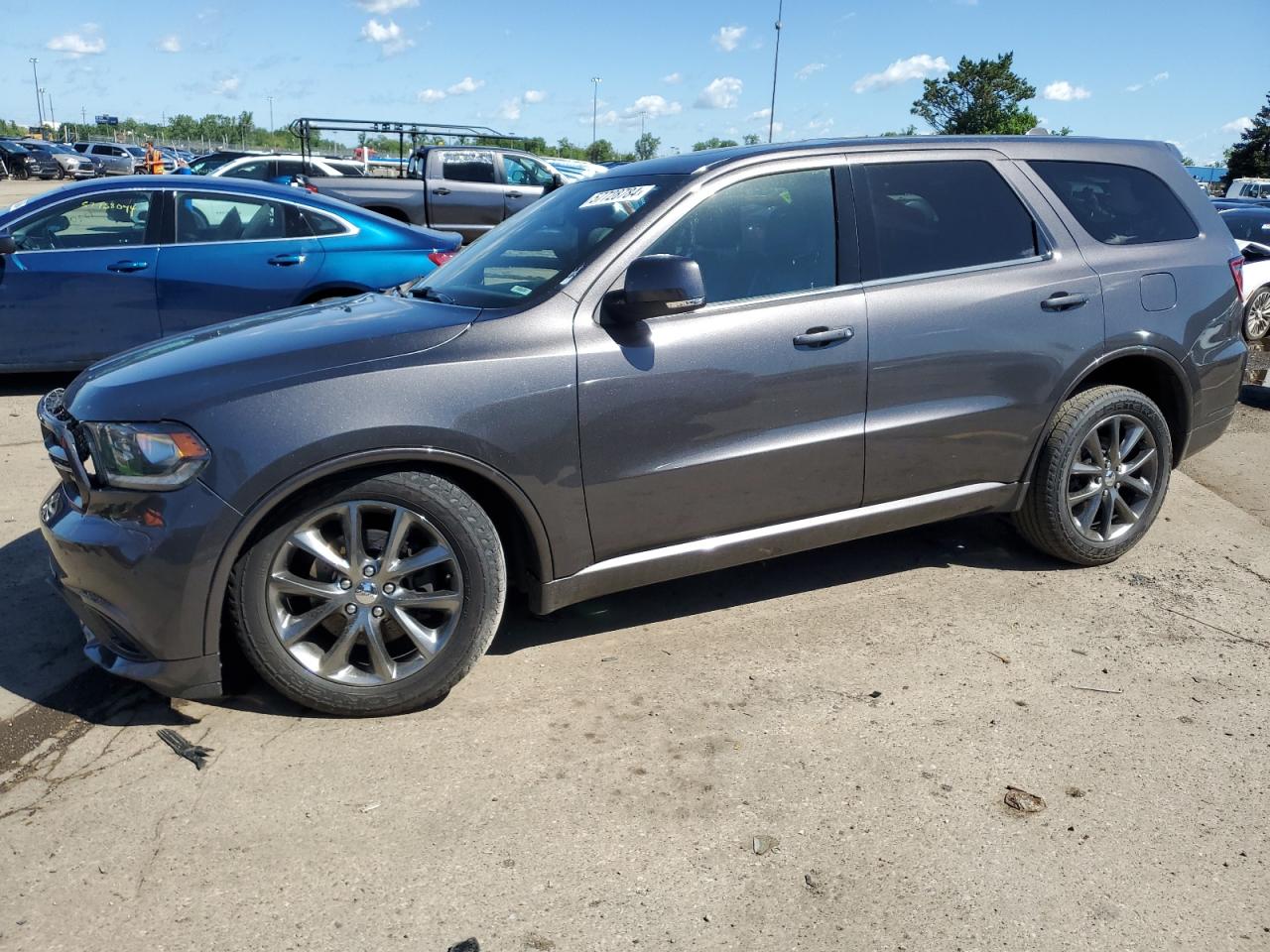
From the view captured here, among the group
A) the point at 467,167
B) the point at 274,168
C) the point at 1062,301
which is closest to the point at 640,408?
the point at 1062,301

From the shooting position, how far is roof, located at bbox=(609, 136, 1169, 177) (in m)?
3.84

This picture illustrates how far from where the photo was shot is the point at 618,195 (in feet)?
12.7

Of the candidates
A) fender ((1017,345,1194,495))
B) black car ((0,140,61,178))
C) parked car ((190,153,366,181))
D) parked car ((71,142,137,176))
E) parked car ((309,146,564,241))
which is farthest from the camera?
parked car ((71,142,137,176))

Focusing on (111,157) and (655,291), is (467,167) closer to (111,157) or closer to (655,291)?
(655,291)

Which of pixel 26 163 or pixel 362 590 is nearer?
pixel 362 590

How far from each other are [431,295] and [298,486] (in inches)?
46.2

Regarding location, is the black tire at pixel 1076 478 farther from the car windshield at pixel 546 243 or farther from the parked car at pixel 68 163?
the parked car at pixel 68 163

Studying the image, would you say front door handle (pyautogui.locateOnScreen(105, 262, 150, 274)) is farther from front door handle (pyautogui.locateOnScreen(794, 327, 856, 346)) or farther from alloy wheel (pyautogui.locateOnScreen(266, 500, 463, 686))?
front door handle (pyautogui.locateOnScreen(794, 327, 856, 346))

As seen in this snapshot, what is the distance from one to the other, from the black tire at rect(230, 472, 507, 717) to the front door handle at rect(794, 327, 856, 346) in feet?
4.17

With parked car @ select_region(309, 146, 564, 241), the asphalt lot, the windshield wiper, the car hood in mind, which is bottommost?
the asphalt lot

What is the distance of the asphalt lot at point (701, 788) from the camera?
7.86 feet

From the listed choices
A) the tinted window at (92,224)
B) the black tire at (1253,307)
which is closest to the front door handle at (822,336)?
the tinted window at (92,224)

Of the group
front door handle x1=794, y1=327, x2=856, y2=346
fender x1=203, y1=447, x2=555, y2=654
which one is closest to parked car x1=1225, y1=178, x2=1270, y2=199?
front door handle x1=794, y1=327, x2=856, y2=346

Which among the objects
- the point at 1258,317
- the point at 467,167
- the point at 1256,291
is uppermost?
the point at 467,167
